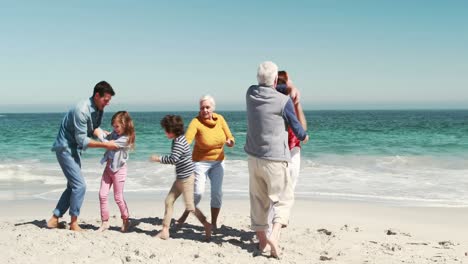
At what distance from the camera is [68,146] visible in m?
4.91

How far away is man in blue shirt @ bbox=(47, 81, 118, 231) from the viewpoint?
4.75m

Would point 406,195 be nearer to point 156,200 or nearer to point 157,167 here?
point 156,200

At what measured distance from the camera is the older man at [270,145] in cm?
416

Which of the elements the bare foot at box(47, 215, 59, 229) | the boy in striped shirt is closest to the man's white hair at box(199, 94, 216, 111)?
the boy in striped shirt

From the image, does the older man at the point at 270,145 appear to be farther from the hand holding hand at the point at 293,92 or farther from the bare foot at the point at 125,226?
the bare foot at the point at 125,226

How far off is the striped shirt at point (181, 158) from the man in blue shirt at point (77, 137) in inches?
25.1

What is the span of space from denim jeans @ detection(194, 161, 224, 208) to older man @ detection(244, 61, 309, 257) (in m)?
0.79

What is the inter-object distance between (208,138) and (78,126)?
A: 1.34 m

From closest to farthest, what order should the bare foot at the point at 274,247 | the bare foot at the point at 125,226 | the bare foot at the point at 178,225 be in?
the bare foot at the point at 274,247
the bare foot at the point at 125,226
the bare foot at the point at 178,225

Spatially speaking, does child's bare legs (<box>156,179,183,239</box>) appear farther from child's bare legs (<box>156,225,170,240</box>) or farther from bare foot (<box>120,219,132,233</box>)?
bare foot (<box>120,219,132,233</box>)

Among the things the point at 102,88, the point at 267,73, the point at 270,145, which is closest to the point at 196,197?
the point at 270,145

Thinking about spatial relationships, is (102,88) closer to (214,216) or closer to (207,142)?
(207,142)

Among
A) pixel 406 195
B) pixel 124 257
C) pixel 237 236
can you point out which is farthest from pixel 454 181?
pixel 124 257

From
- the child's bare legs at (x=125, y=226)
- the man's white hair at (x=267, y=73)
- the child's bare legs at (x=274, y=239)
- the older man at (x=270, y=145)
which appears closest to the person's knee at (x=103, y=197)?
the child's bare legs at (x=125, y=226)
